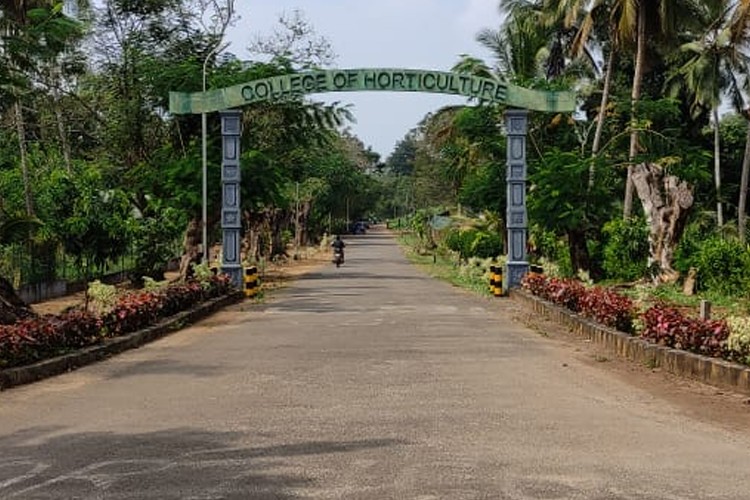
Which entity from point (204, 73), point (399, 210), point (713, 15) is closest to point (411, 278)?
point (204, 73)

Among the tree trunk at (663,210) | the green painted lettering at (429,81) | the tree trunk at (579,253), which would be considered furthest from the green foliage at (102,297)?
the tree trunk at (579,253)

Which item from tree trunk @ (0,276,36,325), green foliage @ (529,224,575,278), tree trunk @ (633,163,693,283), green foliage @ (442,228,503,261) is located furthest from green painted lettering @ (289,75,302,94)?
green foliage @ (442,228,503,261)

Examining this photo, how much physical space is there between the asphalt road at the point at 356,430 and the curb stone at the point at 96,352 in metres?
0.21

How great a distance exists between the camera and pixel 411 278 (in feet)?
113

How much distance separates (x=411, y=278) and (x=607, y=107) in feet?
29.0

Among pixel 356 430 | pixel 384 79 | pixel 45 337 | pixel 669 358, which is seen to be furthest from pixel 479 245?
pixel 356 430

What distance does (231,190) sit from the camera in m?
25.6

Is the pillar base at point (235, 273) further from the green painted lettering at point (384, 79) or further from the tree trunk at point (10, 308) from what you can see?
the tree trunk at point (10, 308)

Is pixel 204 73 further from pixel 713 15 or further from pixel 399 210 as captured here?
pixel 399 210

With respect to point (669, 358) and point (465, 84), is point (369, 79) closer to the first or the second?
point (465, 84)

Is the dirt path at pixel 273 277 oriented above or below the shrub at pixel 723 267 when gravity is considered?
below

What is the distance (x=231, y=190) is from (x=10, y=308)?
1273 cm

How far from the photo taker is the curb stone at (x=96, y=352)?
10.3 m

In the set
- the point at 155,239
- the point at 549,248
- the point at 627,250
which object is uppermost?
the point at 155,239
